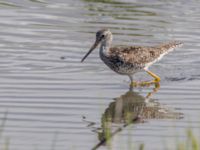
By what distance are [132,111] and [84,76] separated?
83.3 inches

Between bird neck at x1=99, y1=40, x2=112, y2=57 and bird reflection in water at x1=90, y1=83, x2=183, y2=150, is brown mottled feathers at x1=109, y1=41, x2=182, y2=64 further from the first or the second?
bird reflection in water at x1=90, y1=83, x2=183, y2=150

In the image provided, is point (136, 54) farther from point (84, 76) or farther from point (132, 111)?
point (132, 111)

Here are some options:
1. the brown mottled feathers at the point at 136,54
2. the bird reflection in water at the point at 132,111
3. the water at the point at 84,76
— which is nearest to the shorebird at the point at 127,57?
the brown mottled feathers at the point at 136,54

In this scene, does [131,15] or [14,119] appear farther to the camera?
[131,15]

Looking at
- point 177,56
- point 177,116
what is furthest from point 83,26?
point 177,116

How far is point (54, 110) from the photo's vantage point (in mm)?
11398

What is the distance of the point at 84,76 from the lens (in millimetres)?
13703

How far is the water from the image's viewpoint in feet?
33.8

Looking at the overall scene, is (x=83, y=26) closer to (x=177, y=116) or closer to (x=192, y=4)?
(x=192, y=4)

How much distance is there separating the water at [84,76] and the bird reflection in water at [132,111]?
17 mm

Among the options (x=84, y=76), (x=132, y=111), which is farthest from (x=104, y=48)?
(x=132, y=111)

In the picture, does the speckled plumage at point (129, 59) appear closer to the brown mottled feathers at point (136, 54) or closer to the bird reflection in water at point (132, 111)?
the brown mottled feathers at point (136, 54)

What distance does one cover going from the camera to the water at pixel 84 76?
33.8 feet

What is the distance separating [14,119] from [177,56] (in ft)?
17.7
